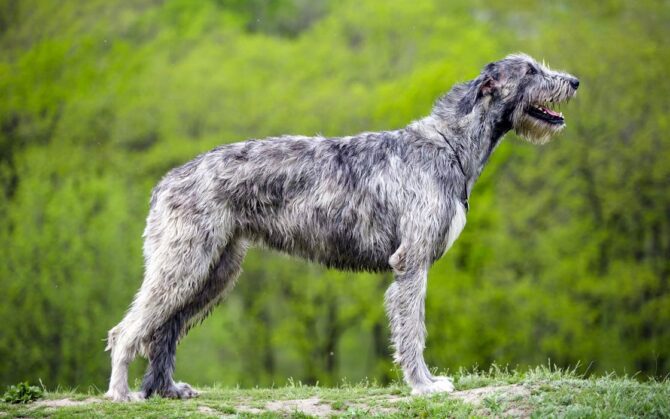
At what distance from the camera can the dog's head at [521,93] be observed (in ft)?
27.8

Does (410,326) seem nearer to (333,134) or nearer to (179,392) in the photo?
(179,392)

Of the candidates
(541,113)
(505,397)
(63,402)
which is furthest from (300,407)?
(541,113)

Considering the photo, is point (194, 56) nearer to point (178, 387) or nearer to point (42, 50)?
point (42, 50)

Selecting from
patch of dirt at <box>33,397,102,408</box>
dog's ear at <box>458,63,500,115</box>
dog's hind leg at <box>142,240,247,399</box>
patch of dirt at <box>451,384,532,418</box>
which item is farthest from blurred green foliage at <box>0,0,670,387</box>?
patch of dirt at <box>451,384,532,418</box>

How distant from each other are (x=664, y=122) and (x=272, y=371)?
14.9m

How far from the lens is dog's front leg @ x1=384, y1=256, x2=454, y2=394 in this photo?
791 cm

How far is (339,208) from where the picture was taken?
8305 millimetres

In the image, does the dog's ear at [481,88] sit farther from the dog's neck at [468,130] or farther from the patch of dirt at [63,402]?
the patch of dirt at [63,402]

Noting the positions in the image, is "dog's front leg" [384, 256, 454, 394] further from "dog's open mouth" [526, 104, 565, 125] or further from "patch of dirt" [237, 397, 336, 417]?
"dog's open mouth" [526, 104, 565, 125]

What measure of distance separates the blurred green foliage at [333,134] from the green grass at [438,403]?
16793 millimetres

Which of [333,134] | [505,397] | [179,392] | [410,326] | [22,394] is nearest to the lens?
[505,397]

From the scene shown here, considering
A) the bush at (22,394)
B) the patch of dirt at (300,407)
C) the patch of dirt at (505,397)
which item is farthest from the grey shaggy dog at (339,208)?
the bush at (22,394)

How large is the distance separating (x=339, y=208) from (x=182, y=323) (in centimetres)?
194

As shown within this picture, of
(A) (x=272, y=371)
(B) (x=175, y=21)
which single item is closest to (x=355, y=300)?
(A) (x=272, y=371)
